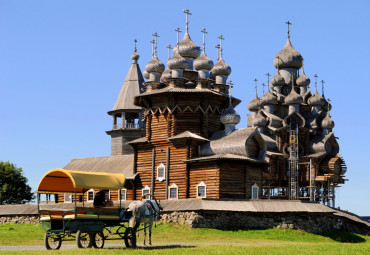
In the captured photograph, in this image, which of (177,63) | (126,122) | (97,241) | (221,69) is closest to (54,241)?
(97,241)

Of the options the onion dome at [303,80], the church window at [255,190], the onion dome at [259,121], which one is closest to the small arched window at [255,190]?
the church window at [255,190]

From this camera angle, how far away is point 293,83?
60.3 m

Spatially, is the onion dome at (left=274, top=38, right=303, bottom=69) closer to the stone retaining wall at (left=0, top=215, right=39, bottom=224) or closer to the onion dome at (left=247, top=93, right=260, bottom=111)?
the onion dome at (left=247, top=93, right=260, bottom=111)

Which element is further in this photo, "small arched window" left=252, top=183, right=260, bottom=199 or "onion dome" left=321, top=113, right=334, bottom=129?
"onion dome" left=321, top=113, right=334, bottom=129

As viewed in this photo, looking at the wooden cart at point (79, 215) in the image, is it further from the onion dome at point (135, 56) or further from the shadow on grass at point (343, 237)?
the onion dome at point (135, 56)

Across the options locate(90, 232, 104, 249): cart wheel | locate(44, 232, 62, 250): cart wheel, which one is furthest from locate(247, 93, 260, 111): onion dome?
locate(44, 232, 62, 250): cart wheel

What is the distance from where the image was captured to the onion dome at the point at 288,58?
6047cm

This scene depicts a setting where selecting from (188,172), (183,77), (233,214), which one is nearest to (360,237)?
(233,214)

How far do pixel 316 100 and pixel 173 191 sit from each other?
78.8ft

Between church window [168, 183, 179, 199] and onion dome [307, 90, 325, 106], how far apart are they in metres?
23.9

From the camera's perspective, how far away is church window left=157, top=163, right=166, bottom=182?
40031mm

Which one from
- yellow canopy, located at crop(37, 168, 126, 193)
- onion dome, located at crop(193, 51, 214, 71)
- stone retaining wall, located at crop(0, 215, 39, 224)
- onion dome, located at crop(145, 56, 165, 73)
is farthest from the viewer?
onion dome, located at crop(145, 56, 165, 73)

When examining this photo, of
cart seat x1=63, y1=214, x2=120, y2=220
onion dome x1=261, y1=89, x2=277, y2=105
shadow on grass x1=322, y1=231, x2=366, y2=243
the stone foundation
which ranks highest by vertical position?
onion dome x1=261, y1=89, x2=277, y2=105

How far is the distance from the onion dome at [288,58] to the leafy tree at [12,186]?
29.0 metres
